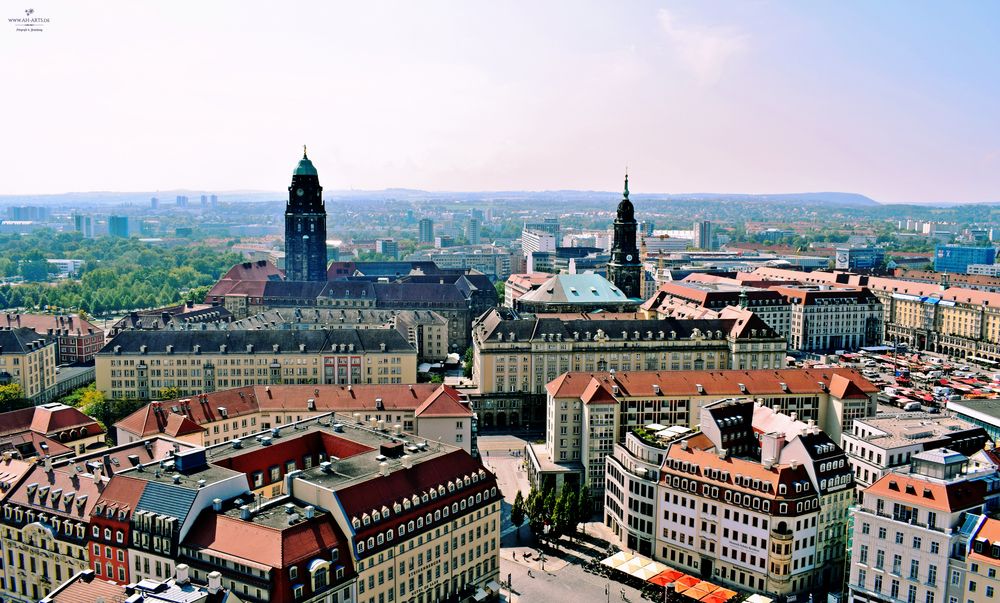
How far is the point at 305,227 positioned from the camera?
179625mm

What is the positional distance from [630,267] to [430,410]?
76300 mm

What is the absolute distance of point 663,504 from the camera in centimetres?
7569

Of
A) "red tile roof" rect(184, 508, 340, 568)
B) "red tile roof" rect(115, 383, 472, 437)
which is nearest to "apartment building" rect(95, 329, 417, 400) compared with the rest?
"red tile roof" rect(115, 383, 472, 437)

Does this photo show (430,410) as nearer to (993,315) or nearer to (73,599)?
(73,599)

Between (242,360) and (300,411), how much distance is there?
26.5m

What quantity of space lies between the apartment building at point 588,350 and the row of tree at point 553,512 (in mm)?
35870

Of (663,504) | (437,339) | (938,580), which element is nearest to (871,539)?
(938,580)

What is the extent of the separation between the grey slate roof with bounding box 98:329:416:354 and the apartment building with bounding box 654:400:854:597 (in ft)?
170

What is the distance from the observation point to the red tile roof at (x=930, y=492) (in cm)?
6091

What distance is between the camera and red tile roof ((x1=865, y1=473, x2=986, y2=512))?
60.9 m

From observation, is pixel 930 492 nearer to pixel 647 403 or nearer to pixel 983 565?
pixel 983 565

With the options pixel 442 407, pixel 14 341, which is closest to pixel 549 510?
pixel 442 407

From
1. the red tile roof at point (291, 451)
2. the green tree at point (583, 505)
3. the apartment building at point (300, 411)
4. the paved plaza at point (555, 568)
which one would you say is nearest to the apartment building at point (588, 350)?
the apartment building at point (300, 411)

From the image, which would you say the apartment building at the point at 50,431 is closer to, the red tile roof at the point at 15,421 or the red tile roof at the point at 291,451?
the red tile roof at the point at 15,421
